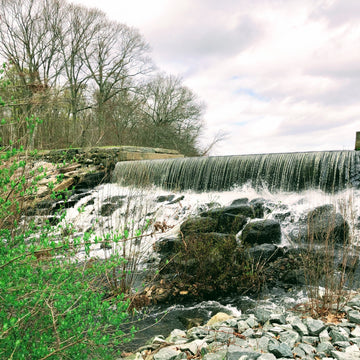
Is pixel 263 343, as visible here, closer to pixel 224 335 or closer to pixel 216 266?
pixel 224 335

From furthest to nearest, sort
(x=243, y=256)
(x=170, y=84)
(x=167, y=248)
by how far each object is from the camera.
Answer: (x=170, y=84)
(x=167, y=248)
(x=243, y=256)

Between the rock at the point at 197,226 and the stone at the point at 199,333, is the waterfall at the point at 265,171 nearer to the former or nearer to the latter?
the rock at the point at 197,226

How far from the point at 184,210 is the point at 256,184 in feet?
7.92

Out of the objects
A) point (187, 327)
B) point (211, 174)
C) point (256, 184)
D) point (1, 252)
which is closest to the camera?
point (1, 252)

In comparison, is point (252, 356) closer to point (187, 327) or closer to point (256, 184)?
point (187, 327)

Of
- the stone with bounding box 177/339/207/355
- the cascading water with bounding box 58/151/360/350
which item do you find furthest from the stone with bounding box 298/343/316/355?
the cascading water with bounding box 58/151/360/350

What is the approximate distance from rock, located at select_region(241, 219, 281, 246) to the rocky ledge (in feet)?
9.08

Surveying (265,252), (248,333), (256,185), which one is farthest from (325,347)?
(256,185)

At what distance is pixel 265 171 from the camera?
352 inches

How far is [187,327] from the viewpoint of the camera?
3.95 metres

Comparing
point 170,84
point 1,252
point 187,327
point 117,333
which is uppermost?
point 170,84

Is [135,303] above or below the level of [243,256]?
below

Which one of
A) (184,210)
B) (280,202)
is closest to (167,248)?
(184,210)

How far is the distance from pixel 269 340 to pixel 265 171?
6678 millimetres
